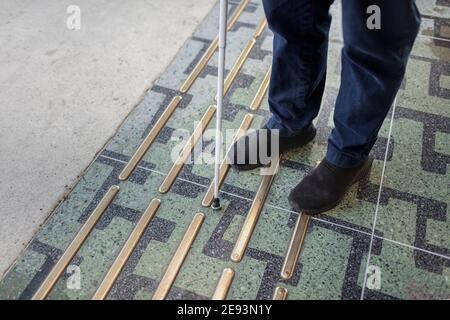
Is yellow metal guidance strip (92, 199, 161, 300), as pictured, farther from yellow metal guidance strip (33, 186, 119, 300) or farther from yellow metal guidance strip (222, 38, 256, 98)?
yellow metal guidance strip (222, 38, 256, 98)

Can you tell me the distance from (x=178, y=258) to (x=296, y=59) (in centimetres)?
61

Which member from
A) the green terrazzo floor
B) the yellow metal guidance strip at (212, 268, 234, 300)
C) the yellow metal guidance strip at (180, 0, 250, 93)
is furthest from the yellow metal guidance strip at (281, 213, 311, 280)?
the yellow metal guidance strip at (180, 0, 250, 93)

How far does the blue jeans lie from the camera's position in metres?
0.88

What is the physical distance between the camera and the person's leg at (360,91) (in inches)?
34.2

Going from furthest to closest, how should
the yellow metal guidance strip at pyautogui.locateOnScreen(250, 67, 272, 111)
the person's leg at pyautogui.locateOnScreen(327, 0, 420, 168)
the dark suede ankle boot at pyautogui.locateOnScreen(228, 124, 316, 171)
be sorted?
the yellow metal guidance strip at pyautogui.locateOnScreen(250, 67, 272, 111) → the dark suede ankle boot at pyautogui.locateOnScreen(228, 124, 316, 171) → the person's leg at pyautogui.locateOnScreen(327, 0, 420, 168)

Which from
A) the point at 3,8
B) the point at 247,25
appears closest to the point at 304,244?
the point at 247,25

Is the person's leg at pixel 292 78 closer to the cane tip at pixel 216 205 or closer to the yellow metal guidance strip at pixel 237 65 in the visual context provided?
the cane tip at pixel 216 205

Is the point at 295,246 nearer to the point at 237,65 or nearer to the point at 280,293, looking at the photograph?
the point at 280,293

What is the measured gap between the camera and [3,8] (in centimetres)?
190

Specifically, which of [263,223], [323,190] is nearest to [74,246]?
[263,223]

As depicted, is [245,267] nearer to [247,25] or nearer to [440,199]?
[440,199]

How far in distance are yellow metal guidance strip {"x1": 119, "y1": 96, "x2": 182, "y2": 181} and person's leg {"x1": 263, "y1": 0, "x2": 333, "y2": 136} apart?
0.36 meters

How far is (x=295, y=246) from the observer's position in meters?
1.13

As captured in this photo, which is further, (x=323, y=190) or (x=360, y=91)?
(x=323, y=190)
